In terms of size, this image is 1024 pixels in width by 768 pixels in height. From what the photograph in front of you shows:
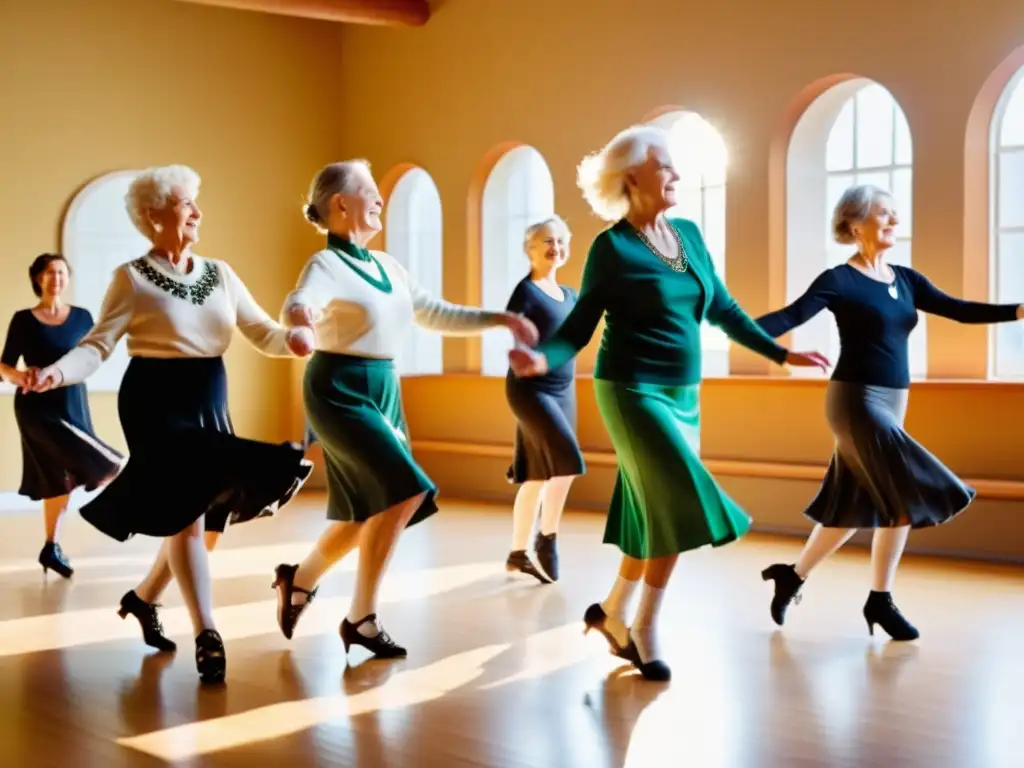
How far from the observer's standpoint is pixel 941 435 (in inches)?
270

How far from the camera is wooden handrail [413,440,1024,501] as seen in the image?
6.53m

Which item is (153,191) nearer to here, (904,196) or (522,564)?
(522,564)

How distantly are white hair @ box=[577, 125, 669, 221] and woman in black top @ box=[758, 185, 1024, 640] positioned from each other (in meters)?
0.75

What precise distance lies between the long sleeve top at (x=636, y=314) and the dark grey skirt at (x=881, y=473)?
78 centimetres

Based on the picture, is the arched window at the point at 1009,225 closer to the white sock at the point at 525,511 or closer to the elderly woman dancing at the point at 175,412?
the white sock at the point at 525,511

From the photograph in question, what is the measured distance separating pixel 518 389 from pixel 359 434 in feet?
5.94

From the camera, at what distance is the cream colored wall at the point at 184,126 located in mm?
8953

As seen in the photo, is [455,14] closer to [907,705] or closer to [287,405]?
[287,405]

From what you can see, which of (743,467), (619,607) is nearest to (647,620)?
(619,607)

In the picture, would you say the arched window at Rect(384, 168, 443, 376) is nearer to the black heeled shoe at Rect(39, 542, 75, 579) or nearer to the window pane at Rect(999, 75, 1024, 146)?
the black heeled shoe at Rect(39, 542, 75, 579)

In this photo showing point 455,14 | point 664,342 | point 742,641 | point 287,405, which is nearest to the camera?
point 664,342

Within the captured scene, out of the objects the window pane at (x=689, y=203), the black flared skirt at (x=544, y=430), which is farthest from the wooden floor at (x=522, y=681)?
the window pane at (x=689, y=203)

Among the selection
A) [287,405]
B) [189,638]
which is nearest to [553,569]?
[189,638]

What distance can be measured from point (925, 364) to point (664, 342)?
11.9 feet
